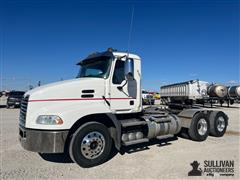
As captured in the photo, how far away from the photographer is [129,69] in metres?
6.20

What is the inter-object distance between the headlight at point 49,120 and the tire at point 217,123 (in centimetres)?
637

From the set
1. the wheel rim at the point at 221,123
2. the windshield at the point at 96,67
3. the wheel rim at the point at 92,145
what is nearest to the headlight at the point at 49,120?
the wheel rim at the point at 92,145

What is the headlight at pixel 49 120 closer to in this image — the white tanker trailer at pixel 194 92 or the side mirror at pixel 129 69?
the side mirror at pixel 129 69

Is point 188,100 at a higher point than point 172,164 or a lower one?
higher

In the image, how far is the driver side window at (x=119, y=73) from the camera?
583 cm

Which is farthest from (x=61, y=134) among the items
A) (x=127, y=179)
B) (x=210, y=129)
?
(x=210, y=129)

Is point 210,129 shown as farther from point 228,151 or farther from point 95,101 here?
point 95,101

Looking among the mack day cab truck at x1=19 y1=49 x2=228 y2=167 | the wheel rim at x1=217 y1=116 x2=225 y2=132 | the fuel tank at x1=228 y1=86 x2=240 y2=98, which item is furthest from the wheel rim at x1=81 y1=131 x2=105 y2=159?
the fuel tank at x1=228 y1=86 x2=240 y2=98

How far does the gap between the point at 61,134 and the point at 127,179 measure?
6.05 ft

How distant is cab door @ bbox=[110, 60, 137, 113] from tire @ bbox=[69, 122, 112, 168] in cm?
89

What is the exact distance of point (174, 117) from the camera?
290 inches

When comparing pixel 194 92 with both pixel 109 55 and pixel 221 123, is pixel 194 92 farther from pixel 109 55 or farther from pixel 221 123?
pixel 109 55

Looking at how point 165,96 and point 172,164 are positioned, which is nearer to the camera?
point 172,164

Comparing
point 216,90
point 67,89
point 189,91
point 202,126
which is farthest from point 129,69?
point 216,90
